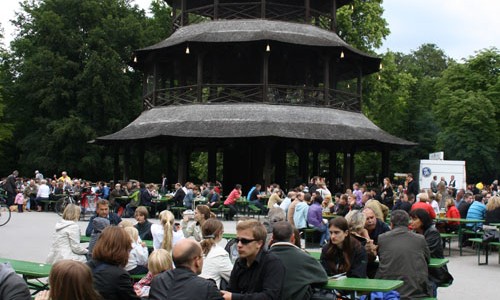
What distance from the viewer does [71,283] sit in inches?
154

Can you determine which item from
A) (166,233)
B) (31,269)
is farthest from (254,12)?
(31,269)

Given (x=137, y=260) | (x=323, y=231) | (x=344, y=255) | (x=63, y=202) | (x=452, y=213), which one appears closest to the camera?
(x=344, y=255)

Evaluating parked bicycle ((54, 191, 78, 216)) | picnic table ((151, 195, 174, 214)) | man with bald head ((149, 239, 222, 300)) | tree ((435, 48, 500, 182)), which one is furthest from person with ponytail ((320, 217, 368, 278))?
tree ((435, 48, 500, 182))

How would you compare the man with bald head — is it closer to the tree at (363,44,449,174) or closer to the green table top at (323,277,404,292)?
the green table top at (323,277,404,292)

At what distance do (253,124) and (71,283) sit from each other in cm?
2576

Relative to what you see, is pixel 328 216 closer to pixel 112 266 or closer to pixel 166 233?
pixel 166 233

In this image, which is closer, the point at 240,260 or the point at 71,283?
the point at 71,283

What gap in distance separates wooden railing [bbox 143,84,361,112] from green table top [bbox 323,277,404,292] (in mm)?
23839

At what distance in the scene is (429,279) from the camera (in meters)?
8.71

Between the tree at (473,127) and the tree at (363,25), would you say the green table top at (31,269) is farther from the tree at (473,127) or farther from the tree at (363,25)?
the tree at (473,127)

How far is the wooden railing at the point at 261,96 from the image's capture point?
103 ft

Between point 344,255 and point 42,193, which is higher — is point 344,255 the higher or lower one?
the higher one

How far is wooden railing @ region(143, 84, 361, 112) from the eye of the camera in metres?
31.5

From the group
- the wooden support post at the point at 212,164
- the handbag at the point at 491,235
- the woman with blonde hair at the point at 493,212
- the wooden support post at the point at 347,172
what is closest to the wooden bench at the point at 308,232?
the handbag at the point at 491,235
